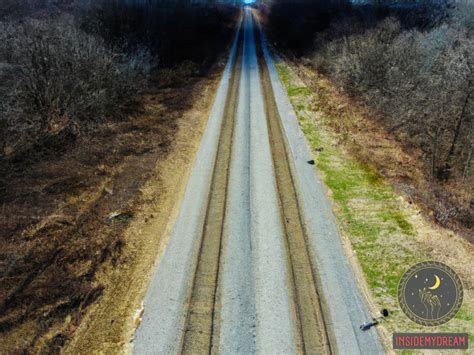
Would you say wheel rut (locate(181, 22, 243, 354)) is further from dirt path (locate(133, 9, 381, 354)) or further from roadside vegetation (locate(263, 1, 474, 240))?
roadside vegetation (locate(263, 1, 474, 240))

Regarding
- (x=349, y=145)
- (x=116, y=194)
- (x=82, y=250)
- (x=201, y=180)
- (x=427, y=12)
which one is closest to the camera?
(x=82, y=250)

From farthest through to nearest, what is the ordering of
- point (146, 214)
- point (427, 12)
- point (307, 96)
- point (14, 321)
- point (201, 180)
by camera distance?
point (427, 12) < point (307, 96) < point (201, 180) < point (146, 214) < point (14, 321)

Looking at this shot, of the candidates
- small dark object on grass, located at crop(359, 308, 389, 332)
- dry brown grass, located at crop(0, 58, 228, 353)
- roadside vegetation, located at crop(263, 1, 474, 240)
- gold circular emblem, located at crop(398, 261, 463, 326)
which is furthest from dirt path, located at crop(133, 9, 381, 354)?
roadside vegetation, located at crop(263, 1, 474, 240)

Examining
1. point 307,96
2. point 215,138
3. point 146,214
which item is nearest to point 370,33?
point 307,96

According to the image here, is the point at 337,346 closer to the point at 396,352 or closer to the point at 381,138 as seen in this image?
the point at 396,352

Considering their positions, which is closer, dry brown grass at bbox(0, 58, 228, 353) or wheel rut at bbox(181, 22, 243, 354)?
wheel rut at bbox(181, 22, 243, 354)

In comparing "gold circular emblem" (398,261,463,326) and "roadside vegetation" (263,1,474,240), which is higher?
"roadside vegetation" (263,1,474,240)
